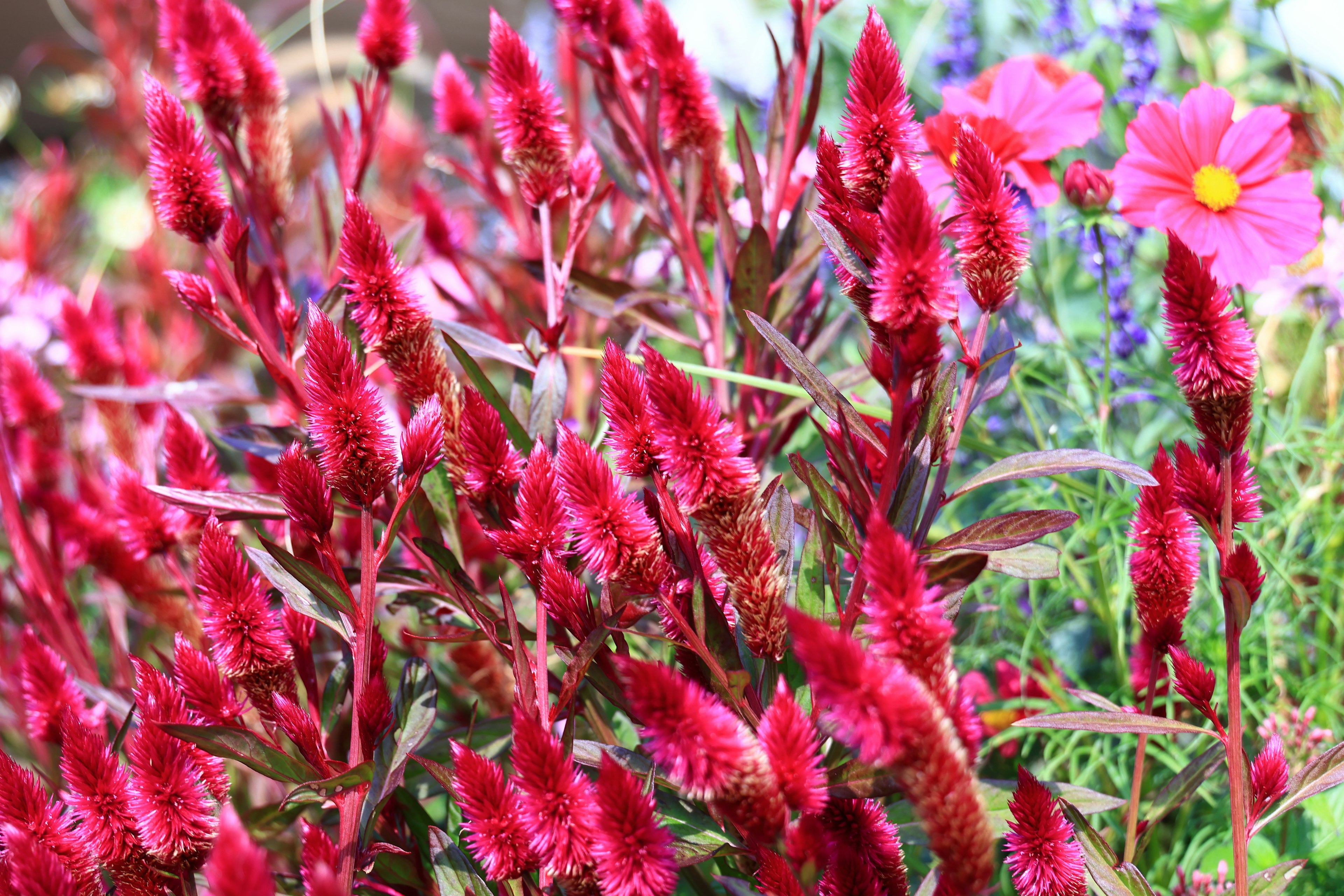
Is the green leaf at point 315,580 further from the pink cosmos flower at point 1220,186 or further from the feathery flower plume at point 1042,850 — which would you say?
the pink cosmos flower at point 1220,186

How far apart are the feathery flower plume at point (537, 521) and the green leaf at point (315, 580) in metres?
0.09

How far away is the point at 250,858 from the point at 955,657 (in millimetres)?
792

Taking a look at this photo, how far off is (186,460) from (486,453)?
272 mm

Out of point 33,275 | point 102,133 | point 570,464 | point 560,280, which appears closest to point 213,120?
point 560,280

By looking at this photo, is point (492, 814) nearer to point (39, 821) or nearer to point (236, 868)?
point (236, 868)

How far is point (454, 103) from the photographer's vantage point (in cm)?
92

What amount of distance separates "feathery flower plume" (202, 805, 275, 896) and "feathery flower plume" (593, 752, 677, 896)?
0.12 metres

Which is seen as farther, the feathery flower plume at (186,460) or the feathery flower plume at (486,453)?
the feathery flower plume at (186,460)

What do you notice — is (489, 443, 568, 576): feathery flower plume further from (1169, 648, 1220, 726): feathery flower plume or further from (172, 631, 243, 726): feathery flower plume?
(1169, 648, 1220, 726): feathery flower plume

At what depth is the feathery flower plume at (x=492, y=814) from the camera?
0.42 m

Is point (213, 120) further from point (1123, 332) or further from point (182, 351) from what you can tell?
point (1123, 332)

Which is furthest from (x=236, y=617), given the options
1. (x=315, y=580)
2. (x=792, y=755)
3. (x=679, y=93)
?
(x=679, y=93)

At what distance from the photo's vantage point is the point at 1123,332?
990 millimetres

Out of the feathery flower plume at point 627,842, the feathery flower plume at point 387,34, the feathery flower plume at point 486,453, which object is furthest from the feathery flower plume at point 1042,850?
the feathery flower plume at point 387,34
